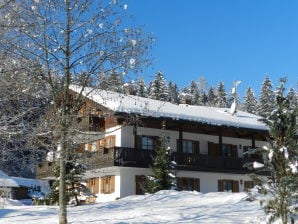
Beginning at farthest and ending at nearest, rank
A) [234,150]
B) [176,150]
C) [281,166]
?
1. [234,150]
2. [176,150]
3. [281,166]

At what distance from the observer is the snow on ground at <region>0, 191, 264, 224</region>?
49.1 ft

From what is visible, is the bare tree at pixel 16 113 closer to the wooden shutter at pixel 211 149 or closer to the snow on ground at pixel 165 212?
the snow on ground at pixel 165 212

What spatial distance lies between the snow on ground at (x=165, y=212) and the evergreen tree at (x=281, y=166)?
2.07 feet

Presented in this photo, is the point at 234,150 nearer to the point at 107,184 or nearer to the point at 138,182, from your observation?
the point at 138,182

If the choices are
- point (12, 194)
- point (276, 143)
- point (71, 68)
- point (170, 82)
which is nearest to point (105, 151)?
point (71, 68)

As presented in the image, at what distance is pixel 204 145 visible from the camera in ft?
106

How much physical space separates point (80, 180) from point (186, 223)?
1226 centimetres

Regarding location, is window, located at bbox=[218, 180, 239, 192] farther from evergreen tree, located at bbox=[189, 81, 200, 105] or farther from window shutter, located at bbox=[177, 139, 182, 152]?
evergreen tree, located at bbox=[189, 81, 200, 105]

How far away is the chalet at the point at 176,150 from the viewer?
27141mm

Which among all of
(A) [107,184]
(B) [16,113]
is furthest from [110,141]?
(B) [16,113]

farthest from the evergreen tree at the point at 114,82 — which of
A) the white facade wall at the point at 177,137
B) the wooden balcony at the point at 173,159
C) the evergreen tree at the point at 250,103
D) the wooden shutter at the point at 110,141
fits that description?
the evergreen tree at the point at 250,103

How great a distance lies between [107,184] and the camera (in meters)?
29.1

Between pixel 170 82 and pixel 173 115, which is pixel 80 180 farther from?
pixel 170 82

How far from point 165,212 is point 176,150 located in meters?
14.7
